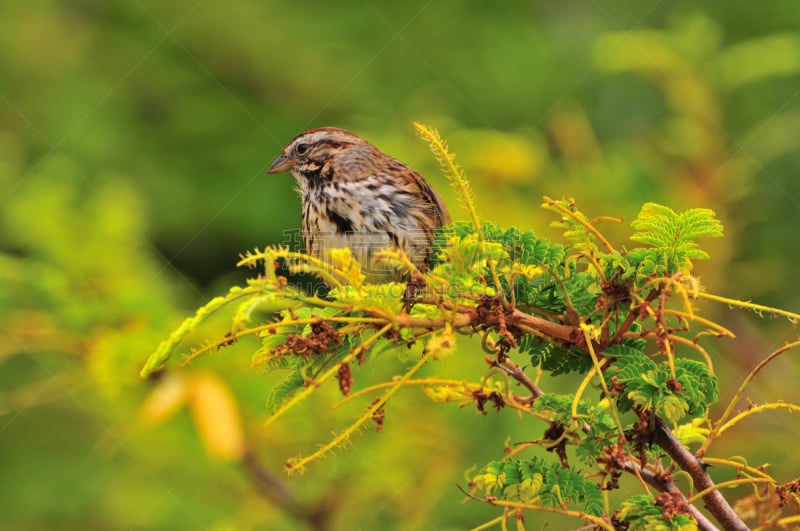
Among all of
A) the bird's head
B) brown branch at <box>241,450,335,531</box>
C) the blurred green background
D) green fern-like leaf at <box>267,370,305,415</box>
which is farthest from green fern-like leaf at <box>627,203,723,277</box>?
the bird's head

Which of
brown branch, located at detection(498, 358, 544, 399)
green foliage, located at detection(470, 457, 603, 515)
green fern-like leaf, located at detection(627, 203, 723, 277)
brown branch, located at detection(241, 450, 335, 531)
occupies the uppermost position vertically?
green fern-like leaf, located at detection(627, 203, 723, 277)

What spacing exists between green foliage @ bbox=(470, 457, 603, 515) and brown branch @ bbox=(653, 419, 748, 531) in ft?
0.54

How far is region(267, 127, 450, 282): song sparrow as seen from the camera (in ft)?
12.0

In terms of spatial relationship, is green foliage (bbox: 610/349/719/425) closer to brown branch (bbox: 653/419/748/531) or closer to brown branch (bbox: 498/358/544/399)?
brown branch (bbox: 653/419/748/531)

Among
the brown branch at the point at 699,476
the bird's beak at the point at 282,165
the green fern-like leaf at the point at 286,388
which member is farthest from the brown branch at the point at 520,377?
the bird's beak at the point at 282,165

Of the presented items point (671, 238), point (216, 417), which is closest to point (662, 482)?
point (671, 238)

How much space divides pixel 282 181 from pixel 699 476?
4.72 meters

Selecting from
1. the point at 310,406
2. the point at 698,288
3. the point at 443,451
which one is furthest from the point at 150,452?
the point at 698,288

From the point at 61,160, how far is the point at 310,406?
9.57ft

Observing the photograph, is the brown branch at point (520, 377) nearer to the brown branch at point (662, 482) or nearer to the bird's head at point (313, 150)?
the brown branch at point (662, 482)

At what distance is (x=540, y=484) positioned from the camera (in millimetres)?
1871

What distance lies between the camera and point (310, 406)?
389 cm

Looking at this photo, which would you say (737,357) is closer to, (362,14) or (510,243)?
(510,243)

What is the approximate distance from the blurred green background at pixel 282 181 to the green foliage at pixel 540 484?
4.13ft
